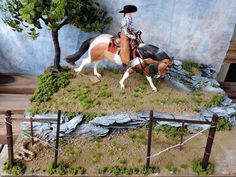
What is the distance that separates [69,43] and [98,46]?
2.45ft

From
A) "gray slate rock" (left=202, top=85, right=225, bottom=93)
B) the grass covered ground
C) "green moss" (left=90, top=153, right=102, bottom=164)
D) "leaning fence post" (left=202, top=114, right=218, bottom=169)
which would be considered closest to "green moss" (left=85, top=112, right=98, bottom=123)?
the grass covered ground

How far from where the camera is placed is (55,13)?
11.0 ft

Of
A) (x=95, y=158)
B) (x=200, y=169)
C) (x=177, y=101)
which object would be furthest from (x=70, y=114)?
(x=200, y=169)

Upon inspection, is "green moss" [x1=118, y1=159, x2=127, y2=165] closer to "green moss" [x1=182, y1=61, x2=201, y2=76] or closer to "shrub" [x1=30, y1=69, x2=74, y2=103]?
"shrub" [x1=30, y1=69, x2=74, y2=103]

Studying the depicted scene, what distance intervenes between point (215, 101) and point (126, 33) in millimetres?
1221

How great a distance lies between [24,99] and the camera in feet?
14.3

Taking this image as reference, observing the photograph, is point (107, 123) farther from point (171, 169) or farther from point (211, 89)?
point (211, 89)

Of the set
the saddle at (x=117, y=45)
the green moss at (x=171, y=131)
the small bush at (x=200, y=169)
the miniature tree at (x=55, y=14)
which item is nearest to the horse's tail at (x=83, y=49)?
the miniature tree at (x=55, y=14)

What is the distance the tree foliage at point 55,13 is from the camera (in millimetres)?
3355

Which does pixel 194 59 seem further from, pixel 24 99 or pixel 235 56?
pixel 24 99

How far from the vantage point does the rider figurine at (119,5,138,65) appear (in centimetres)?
341

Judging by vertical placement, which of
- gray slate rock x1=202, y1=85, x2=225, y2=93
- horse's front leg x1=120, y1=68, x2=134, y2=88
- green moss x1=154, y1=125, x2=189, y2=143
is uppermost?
horse's front leg x1=120, y1=68, x2=134, y2=88

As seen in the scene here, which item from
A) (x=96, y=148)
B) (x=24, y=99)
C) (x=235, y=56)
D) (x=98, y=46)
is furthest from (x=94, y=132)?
(x=235, y=56)

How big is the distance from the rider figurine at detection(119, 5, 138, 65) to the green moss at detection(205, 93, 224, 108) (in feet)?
3.18
